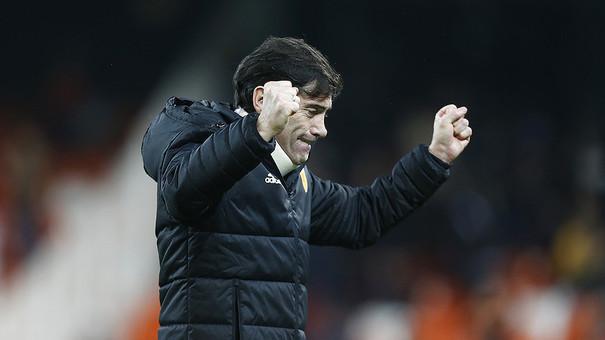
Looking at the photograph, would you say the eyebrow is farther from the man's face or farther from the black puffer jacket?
the black puffer jacket

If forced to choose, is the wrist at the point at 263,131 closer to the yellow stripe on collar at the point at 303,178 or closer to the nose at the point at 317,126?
the nose at the point at 317,126

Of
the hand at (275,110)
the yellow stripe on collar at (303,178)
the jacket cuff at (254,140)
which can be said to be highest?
the hand at (275,110)

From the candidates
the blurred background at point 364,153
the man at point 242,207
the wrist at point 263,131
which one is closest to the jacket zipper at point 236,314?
the man at point 242,207

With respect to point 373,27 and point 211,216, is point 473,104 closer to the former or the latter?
point 373,27

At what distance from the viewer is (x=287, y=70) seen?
5.40 ft

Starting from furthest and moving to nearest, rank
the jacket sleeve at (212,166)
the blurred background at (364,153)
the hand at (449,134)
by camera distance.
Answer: the blurred background at (364,153)
the hand at (449,134)
the jacket sleeve at (212,166)

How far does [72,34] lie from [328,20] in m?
0.77

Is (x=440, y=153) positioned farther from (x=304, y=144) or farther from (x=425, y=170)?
(x=304, y=144)

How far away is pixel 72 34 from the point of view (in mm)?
3232

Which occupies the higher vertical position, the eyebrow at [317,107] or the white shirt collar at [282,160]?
the eyebrow at [317,107]

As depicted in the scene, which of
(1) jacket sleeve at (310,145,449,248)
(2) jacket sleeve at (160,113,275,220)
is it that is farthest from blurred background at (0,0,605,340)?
(2) jacket sleeve at (160,113,275,220)

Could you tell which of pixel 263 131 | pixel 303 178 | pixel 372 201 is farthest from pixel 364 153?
pixel 263 131

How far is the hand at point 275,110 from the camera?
142cm

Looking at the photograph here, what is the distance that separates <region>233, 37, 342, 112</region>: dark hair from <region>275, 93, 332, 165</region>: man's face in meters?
0.02
